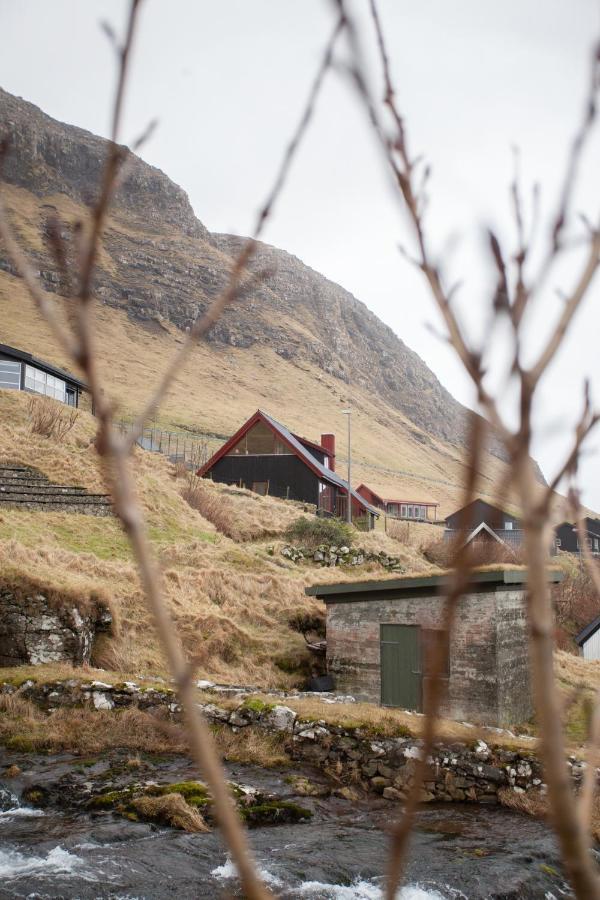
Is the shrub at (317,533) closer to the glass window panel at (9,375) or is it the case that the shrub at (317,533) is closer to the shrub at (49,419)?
the shrub at (49,419)

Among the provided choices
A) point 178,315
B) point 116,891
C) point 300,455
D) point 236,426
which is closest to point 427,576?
point 116,891

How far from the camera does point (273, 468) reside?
43.8 meters

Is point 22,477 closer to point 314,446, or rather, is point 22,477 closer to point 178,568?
point 178,568

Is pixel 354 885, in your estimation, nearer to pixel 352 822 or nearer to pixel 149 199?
pixel 352 822

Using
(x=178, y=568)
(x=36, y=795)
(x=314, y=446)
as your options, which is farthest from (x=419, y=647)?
(x=314, y=446)

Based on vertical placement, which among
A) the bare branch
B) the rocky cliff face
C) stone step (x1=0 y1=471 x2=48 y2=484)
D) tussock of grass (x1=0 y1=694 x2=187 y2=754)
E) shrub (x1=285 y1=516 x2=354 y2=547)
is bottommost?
tussock of grass (x1=0 y1=694 x2=187 y2=754)

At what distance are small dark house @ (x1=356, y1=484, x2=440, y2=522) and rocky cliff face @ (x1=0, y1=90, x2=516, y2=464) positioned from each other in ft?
203

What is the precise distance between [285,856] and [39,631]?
8773 millimetres

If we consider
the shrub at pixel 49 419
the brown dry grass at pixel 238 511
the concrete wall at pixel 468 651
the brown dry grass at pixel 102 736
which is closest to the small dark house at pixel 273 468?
the brown dry grass at pixel 238 511

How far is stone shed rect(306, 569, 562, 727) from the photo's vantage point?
14352 mm

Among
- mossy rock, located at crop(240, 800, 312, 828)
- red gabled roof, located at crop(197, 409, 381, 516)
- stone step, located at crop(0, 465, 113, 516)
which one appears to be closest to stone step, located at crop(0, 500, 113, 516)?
stone step, located at crop(0, 465, 113, 516)

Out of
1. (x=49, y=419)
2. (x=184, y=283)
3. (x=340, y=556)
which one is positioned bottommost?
(x=340, y=556)

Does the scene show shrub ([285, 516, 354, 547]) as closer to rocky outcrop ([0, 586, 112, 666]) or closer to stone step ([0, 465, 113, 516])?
stone step ([0, 465, 113, 516])

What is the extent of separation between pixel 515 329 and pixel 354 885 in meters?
8.61
